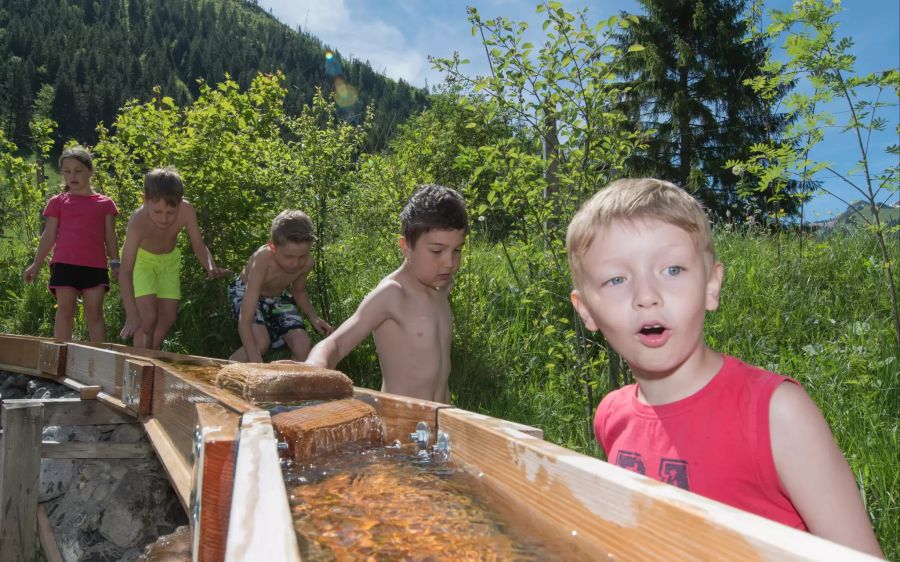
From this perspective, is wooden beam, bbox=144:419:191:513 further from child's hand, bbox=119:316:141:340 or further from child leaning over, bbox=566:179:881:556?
child's hand, bbox=119:316:141:340

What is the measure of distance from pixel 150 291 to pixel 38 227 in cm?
529

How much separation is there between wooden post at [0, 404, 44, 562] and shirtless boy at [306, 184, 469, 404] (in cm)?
186

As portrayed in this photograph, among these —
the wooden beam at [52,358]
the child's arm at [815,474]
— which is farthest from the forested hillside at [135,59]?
the child's arm at [815,474]

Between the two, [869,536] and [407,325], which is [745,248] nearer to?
[407,325]

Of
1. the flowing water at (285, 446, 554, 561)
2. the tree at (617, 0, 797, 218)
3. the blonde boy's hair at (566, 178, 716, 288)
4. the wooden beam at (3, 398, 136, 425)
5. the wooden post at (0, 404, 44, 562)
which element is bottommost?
the wooden post at (0, 404, 44, 562)

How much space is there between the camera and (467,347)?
476cm

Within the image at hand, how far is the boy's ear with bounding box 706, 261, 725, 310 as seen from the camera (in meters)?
1.44

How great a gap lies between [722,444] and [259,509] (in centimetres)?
86

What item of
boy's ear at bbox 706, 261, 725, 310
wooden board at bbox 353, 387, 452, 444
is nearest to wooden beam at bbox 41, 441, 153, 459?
wooden board at bbox 353, 387, 452, 444

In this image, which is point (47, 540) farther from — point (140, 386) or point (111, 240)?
point (111, 240)

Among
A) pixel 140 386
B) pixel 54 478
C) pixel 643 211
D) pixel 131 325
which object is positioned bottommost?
pixel 54 478

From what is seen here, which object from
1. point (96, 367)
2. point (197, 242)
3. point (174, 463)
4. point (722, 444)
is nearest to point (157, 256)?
point (197, 242)

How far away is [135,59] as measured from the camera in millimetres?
89438

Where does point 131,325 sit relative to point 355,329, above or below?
below
